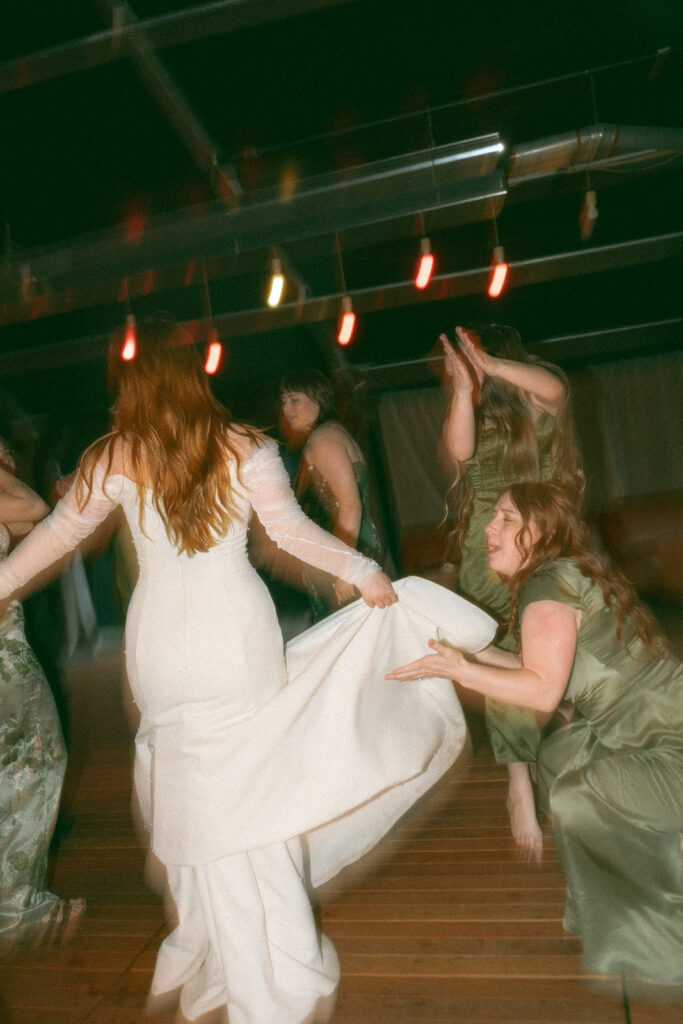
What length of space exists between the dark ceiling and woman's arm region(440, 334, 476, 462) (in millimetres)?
2822

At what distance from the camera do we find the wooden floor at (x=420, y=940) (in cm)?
182

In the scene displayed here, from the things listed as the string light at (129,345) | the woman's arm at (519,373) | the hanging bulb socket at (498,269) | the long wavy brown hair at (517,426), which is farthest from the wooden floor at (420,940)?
the hanging bulb socket at (498,269)

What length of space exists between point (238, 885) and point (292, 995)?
11.9 inches

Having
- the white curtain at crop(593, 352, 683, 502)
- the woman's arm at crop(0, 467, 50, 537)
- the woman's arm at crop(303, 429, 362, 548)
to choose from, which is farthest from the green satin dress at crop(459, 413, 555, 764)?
the white curtain at crop(593, 352, 683, 502)

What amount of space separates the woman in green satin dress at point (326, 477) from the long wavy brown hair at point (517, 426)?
0.64 m

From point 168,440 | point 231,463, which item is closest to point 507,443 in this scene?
point 231,463

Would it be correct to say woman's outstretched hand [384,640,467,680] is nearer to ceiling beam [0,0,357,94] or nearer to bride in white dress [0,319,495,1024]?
bride in white dress [0,319,495,1024]

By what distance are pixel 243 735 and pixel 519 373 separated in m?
1.46

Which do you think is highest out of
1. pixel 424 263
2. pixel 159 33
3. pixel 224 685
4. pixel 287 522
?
pixel 159 33

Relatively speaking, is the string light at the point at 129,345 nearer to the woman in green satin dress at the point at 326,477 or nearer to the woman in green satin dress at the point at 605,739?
the woman in green satin dress at the point at 605,739

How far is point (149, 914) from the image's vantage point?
2494mm

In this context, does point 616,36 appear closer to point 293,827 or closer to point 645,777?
point 645,777

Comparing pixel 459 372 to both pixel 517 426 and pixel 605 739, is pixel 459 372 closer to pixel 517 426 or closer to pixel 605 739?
pixel 517 426

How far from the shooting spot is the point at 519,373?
2508mm
